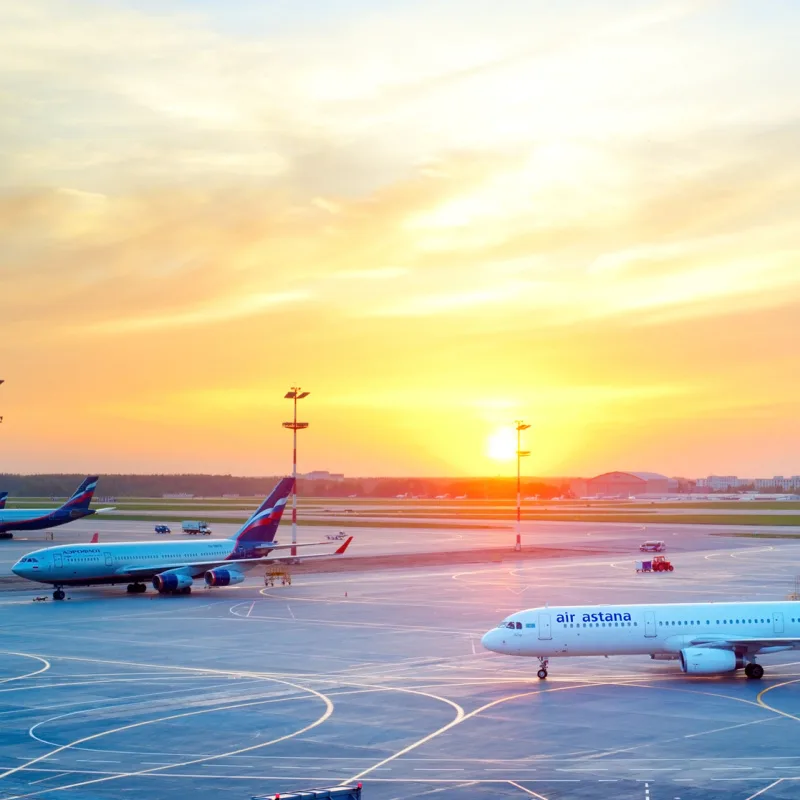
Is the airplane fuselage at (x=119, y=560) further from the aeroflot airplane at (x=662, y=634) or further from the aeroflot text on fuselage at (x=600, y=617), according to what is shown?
the aeroflot text on fuselage at (x=600, y=617)

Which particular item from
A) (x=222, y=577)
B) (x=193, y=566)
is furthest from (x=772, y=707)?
(x=193, y=566)

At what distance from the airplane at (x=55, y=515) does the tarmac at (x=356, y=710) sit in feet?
199

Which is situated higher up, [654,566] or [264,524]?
[264,524]

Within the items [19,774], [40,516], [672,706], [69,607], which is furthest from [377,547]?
[19,774]

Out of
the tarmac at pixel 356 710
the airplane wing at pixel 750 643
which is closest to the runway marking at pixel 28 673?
the tarmac at pixel 356 710

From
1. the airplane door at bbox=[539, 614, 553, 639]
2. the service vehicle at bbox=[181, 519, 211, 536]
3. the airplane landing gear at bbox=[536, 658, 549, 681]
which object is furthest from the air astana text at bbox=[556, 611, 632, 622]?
the service vehicle at bbox=[181, 519, 211, 536]

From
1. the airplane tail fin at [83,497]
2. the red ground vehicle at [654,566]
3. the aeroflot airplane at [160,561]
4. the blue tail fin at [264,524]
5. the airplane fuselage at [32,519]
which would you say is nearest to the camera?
the aeroflot airplane at [160,561]

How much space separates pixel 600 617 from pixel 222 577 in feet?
153

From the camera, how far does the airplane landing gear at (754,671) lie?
54.2 m

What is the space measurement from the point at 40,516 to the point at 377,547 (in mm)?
51626

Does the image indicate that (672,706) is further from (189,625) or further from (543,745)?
(189,625)

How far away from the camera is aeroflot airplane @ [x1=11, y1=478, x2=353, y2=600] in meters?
87.6

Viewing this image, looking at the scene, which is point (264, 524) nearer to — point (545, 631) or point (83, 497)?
point (545, 631)

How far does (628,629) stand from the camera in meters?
53.9
